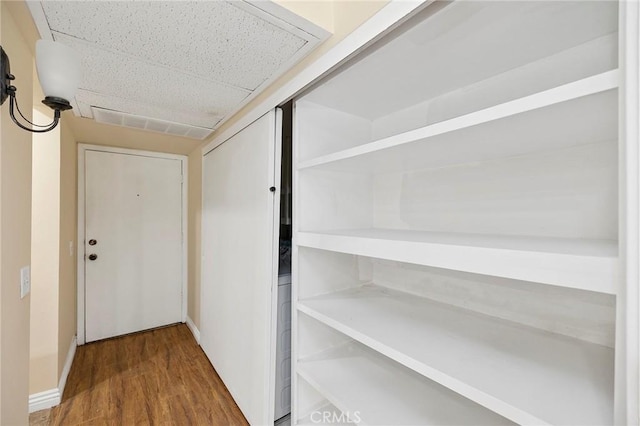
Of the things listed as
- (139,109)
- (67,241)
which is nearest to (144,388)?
(67,241)

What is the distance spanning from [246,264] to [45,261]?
4.73 ft

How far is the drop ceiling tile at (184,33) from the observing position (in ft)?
3.07

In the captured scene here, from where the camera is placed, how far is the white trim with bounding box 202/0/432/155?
0.83 metres

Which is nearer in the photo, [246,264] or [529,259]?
[529,259]

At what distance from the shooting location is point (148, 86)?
1.51m

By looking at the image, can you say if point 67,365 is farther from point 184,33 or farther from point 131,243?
point 184,33

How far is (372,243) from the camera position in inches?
39.8

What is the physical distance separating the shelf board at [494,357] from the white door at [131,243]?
104 inches

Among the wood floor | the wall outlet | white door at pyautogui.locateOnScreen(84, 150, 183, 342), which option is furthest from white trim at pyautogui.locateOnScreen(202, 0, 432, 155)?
white door at pyautogui.locateOnScreen(84, 150, 183, 342)

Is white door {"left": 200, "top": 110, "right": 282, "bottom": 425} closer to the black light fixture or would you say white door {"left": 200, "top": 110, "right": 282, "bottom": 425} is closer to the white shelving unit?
the white shelving unit

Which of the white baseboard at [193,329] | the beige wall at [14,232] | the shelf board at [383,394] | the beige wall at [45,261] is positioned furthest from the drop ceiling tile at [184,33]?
the white baseboard at [193,329]

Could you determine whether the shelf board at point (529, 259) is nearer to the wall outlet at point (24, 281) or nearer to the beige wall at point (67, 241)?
the wall outlet at point (24, 281)

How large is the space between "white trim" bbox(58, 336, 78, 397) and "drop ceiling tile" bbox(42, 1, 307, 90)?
2367 mm

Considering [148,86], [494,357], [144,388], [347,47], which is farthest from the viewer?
[144,388]
